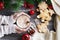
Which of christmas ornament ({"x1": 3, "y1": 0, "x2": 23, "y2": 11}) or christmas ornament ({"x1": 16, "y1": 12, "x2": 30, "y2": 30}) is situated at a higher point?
christmas ornament ({"x1": 3, "y1": 0, "x2": 23, "y2": 11})

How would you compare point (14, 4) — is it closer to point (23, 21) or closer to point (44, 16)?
point (23, 21)

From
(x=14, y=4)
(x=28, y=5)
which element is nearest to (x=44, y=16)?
(x=28, y=5)

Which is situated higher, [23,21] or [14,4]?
[14,4]

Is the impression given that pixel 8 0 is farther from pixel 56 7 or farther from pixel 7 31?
pixel 56 7

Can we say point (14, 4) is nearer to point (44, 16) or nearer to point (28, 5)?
point (28, 5)

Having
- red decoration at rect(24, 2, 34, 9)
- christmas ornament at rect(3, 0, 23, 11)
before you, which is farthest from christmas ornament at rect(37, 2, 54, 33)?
christmas ornament at rect(3, 0, 23, 11)

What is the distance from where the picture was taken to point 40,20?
6.01 ft

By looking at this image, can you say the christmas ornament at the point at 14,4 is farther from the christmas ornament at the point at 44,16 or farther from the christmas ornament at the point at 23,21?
the christmas ornament at the point at 44,16

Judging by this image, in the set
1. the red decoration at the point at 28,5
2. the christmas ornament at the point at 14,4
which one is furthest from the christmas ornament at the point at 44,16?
the christmas ornament at the point at 14,4

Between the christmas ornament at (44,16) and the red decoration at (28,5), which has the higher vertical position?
the red decoration at (28,5)

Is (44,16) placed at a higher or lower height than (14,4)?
lower

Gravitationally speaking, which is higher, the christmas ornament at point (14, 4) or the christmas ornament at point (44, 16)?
the christmas ornament at point (14, 4)

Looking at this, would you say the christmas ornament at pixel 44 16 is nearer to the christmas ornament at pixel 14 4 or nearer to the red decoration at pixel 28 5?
the red decoration at pixel 28 5

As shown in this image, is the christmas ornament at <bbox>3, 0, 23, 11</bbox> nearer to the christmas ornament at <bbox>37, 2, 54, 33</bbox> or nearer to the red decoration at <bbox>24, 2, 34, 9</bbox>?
the red decoration at <bbox>24, 2, 34, 9</bbox>
